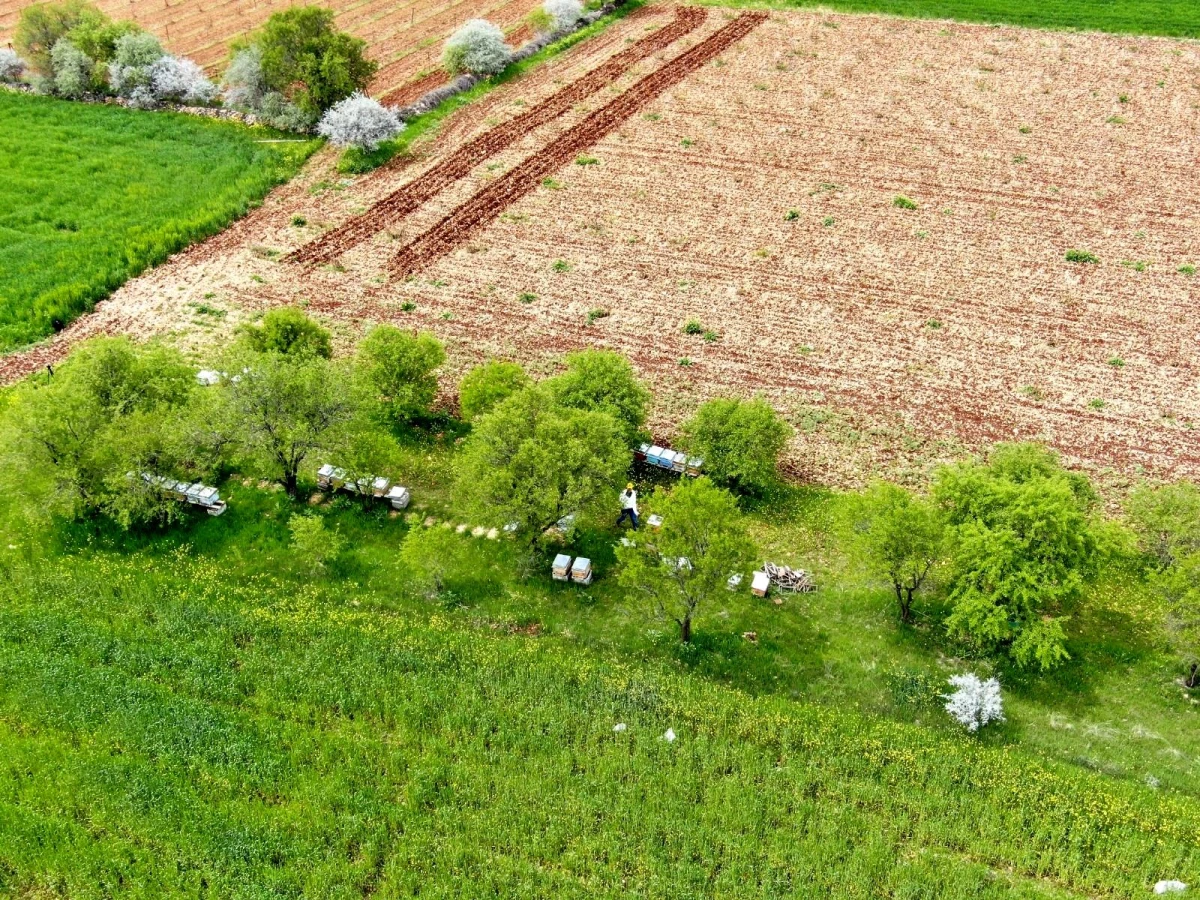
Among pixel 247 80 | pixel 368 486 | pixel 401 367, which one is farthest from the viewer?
pixel 247 80

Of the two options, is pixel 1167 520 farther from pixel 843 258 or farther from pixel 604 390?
pixel 843 258

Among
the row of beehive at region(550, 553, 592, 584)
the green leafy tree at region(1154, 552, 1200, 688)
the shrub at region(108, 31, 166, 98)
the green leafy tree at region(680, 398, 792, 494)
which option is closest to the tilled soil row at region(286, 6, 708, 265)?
the shrub at region(108, 31, 166, 98)

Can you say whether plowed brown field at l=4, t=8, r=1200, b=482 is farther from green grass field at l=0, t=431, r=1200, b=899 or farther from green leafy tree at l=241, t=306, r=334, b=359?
green grass field at l=0, t=431, r=1200, b=899

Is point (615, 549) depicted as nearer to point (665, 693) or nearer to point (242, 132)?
point (665, 693)

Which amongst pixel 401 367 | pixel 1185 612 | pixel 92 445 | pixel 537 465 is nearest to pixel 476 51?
pixel 401 367

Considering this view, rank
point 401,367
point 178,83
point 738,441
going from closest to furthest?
point 738,441 → point 401,367 → point 178,83

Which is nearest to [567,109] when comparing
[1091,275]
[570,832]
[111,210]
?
[111,210]

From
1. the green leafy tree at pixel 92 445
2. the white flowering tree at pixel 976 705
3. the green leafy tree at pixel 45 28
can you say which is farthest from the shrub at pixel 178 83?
the white flowering tree at pixel 976 705

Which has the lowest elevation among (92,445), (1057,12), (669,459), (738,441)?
(669,459)
